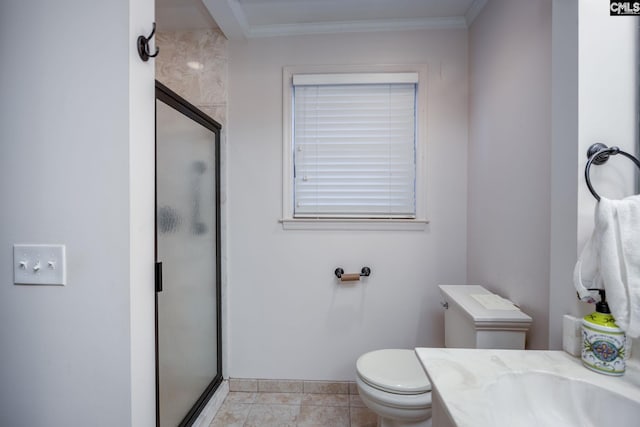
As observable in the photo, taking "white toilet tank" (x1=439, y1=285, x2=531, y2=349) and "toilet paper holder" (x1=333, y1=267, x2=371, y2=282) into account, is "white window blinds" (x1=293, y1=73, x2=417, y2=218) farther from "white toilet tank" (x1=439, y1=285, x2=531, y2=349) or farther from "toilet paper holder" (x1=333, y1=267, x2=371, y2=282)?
"white toilet tank" (x1=439, y1=285, x2=531, y2=349)

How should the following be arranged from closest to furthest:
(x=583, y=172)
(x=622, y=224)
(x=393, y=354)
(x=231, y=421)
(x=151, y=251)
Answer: (x=622, y=224) < (x=583, y=172) < (x=151, y=251) < (x=393, y=354) < (x=231, y=421)

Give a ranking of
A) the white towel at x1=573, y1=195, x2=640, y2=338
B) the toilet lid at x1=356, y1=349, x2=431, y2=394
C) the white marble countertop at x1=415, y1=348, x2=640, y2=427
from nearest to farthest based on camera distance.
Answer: the white marble countertop at x1=415, y1=348, x2=640, y2=427 → the white towel at x1=573, y1=195, x2=640, y2=338 → the toilet lid at x1=356, y1=349, x2=431, y2=394

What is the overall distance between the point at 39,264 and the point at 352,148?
5.18 feet

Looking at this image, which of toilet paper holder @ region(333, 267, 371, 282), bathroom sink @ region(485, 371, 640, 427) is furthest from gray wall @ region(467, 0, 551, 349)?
toilet paper holder @ region(333, 267, 371, 282)

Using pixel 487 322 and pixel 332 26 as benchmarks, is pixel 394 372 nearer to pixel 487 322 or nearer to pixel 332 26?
pixel 487 322

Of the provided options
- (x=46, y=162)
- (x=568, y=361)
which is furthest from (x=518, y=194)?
(x=46, y=162)

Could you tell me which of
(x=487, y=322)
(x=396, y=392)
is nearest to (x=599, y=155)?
(x=487, y=322)

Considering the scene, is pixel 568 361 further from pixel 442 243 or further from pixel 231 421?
pixel 231 421

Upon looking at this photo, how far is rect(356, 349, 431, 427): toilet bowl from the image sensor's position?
1.22 m

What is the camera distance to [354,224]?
1.85 meters

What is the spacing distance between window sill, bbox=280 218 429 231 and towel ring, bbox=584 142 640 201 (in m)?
0.99

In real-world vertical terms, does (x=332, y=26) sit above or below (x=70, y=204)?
above

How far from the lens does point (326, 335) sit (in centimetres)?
187

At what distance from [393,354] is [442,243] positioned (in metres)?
0.77
